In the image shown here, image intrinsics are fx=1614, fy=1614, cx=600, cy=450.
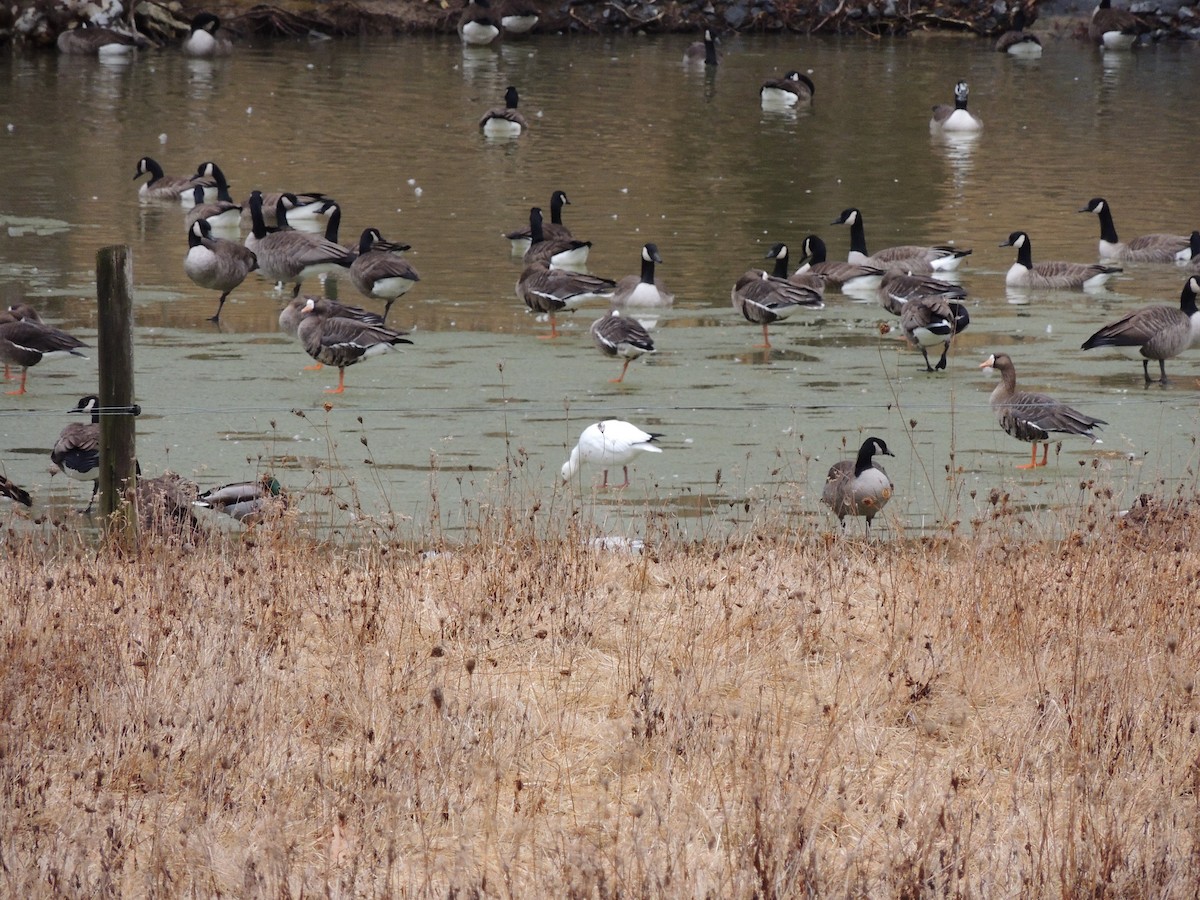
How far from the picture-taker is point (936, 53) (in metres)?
49.4

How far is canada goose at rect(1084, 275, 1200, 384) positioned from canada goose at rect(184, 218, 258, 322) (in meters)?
8.73

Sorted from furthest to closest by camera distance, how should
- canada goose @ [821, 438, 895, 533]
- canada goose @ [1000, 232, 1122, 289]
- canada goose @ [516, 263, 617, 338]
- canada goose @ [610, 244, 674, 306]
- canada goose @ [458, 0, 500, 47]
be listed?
1. canada goose @ [458, 0, 500, 47]
2. canada goose @ [1000, 232, 1122, 289]
3. canada goose @ [610, 244, 674, 306]
4. canada goose @ [516, 263, 617, 338]
5. canada goose @ [821, 438, 895, 533]

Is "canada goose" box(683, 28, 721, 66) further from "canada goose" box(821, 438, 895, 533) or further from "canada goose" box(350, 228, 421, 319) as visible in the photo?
"canada goose" box(821, 438, 895, 533)

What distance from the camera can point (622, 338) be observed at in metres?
13.8

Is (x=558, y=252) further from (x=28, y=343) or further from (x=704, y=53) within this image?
(x=704, y=53)

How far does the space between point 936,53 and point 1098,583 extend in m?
44.7

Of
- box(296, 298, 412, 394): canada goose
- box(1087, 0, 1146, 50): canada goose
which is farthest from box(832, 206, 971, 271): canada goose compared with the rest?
box(1087, 0, 1146, 50): canada goose

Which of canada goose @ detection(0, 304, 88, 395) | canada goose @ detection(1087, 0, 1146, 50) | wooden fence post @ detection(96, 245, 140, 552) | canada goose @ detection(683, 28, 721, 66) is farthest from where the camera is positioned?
canada goose @ detection(1087, 0, 1146, 50)

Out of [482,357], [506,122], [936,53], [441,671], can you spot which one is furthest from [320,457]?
[936,53]

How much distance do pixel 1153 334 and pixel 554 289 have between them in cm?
585

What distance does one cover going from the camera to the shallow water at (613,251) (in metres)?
11.3

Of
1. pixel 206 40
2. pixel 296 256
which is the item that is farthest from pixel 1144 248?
pixel 206 40

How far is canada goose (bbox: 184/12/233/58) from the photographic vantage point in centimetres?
4603

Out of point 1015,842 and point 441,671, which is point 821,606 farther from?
point 1015,842
